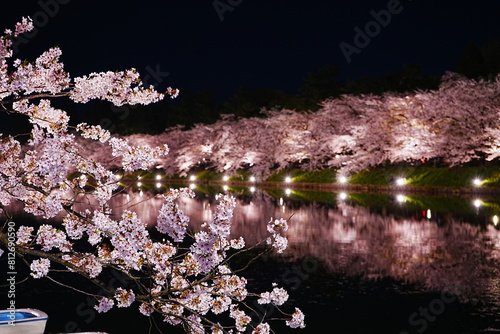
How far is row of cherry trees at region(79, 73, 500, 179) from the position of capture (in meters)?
43.2

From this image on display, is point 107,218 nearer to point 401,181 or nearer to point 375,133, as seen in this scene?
point 401,181

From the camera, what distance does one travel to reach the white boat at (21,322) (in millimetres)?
6562

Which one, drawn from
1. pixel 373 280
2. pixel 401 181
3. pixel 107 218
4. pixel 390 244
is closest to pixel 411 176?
pixel 401 181

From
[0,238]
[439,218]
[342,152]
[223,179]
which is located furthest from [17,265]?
[223,179]

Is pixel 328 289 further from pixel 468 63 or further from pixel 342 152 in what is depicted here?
pixel 468 63

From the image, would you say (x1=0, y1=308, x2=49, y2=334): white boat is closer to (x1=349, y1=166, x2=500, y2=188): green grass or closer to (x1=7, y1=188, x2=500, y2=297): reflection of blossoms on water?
(x1=7, y1=188, x2=500, y2=297): reflection of blossoms on water

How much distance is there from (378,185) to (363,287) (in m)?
36.8

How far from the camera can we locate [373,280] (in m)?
12.6

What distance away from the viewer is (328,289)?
1179cm

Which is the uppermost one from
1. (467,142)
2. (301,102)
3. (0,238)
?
(301,102)

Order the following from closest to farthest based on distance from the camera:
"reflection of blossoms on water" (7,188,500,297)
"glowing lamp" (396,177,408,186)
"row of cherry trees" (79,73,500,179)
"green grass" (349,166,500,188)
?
1. "reflection of blossoms on water" (7,188,500,297)
2. "green grass" (349,166,500,188)
3. "row of cherry trees" (79,73,500,179)
4. "glowing lamp" (396,177,408,186)

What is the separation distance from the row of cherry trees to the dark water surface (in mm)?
20552

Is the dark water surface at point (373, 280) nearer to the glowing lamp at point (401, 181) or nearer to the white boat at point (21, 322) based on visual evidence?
the white boat at point (21, 322)

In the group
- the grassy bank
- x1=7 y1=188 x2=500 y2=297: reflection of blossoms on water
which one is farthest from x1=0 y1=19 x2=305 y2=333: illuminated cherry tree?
the grassy bank
